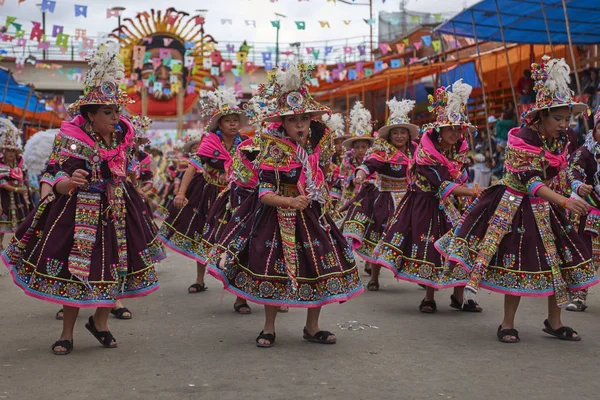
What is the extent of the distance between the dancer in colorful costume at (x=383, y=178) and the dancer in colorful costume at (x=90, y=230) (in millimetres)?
3651

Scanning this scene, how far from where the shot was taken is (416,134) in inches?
355

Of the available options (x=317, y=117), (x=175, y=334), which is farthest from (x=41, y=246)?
(x=317, y=117)

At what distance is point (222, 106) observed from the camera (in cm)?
867

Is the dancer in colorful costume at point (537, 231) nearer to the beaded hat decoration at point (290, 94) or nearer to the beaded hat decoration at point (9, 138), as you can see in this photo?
the beaded hat decoration at point (290, 94)

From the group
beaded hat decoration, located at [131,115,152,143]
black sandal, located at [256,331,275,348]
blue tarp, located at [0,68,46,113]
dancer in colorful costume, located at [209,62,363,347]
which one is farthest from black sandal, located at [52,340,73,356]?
blue tarp, located at [0,68,46,113]

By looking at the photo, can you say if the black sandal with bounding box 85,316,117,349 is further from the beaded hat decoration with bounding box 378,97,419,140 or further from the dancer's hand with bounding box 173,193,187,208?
the beaded hat decoration with bounding box 378,97,419,140

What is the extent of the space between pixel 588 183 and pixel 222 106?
3864mm

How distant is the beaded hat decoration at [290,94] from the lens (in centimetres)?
591

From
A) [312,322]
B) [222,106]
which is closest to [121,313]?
[312,322]

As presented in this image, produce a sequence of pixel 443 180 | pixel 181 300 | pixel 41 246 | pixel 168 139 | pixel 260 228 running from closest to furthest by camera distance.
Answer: pixel 41 246 < pixel 260 228 < pixel 443 180 < pixel 181 300 < pixel 168 139

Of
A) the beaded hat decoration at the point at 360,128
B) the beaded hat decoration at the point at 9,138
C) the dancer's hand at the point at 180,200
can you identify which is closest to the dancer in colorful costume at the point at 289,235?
the dancer's hand at the point at 180,200

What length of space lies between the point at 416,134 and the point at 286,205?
12.0 feet

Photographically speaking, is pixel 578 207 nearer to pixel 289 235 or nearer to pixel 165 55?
pixel 289 235

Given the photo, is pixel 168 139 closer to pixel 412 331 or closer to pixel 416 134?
pixel 416 134
